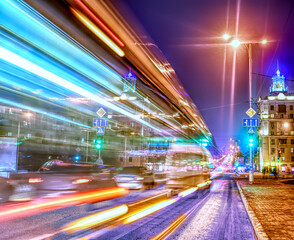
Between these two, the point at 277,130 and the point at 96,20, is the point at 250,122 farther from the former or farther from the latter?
the point at 277,130

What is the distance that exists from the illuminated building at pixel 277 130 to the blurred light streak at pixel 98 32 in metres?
87.8

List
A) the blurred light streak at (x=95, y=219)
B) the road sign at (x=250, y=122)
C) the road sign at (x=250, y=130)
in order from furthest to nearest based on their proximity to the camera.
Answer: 1. the road sign at (x=250, y=130)
2. the road sign at (x=250, y=122)
3. the blurred light streak at (x=95, y=219)

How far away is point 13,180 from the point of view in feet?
29.6

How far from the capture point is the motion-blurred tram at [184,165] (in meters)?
15.2

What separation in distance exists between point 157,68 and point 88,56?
5163mm

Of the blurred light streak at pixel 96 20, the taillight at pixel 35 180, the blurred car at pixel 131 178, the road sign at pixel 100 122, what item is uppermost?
the blurred light streak at pixel 96 20

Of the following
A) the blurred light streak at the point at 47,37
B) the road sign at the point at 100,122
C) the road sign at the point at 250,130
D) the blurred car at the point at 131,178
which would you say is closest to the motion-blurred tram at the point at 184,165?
the blurred car at the point at 131,178

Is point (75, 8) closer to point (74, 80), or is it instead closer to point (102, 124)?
point (74, 80)

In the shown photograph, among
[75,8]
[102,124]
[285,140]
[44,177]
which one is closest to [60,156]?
[44,177]

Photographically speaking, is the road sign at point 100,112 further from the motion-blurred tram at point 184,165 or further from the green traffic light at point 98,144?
the motion-blurred tram at point 184,165

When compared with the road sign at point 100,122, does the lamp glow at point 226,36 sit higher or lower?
higher

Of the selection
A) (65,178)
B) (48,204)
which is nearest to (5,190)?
(48,204)

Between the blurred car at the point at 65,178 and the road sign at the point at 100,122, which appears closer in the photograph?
A: the blurred car at the point at 65,178

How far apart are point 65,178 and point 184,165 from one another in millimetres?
7542
